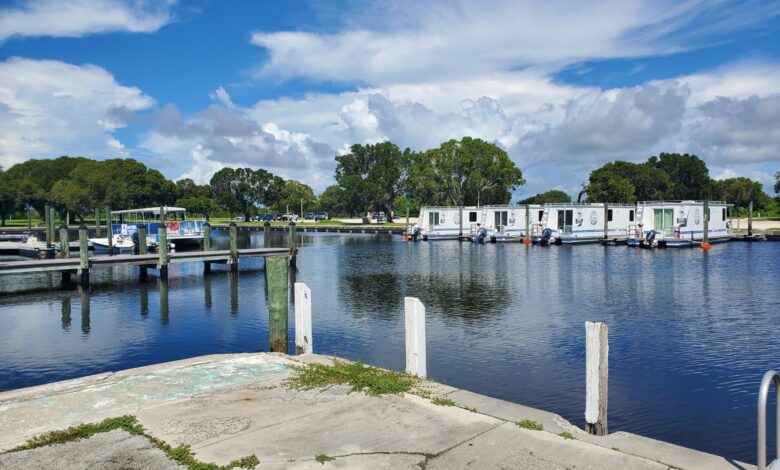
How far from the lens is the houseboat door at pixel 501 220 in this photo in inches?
2399

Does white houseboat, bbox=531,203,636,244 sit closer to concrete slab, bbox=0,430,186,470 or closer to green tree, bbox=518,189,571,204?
concrete slab, bbox=0,430,186,470

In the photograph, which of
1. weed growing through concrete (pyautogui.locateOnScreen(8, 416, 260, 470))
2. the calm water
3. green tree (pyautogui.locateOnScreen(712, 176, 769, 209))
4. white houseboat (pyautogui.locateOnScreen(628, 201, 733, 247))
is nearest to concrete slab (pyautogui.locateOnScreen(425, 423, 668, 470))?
weed growing through concrete (pyautogui.locateOnScreen(8, 416, 260, 470))

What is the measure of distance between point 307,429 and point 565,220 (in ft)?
171

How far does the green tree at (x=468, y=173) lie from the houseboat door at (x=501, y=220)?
29.9m

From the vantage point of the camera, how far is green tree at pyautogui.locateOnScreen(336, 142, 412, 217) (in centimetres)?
11131

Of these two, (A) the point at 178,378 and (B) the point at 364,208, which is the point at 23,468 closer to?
(A) the point at 178,378

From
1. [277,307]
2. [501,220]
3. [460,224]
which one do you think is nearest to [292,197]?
[460,224]

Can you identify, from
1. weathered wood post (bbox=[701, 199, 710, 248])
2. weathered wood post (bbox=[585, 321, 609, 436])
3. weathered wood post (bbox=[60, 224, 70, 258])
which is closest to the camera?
weathered wood post (bbox=[585, 321, 609, 436])

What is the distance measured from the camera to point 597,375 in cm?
791

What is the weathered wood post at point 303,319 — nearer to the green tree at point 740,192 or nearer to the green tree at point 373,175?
the green tree at point 373,175

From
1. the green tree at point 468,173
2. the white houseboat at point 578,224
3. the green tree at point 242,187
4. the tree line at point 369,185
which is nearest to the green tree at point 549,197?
the tree line at point 369,185

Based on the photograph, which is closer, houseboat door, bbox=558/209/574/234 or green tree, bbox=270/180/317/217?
houseboat door, bbox=558/209/574/234

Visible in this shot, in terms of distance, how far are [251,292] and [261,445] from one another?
70.9 ft

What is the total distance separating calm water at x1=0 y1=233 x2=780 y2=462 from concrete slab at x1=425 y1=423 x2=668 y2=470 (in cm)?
379
